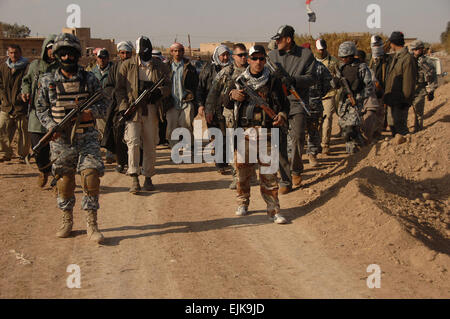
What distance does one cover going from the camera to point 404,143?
29.1 feet

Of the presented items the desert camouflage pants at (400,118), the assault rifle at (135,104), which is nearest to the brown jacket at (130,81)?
the assault rifle at (135,104)

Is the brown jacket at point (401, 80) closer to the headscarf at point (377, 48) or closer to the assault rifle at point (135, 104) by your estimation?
the headscarf at point (377, 48)

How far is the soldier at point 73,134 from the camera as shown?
19.9 feet

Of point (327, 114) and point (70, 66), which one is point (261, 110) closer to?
point (70, 66)

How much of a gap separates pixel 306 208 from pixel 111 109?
3.69 metres

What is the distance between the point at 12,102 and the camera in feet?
33.4

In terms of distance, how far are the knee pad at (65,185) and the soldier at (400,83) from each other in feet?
22.5

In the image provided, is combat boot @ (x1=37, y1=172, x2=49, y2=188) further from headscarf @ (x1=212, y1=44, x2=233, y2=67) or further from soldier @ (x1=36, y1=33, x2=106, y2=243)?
headscarf @ (x1=212, y1=44, x2=233, y2=67)

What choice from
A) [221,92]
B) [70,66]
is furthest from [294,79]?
[70,66]

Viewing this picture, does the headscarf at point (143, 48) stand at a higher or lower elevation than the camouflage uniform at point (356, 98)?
higher

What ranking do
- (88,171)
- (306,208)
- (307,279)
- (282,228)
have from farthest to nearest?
(306,208)
(282,228)
(88,171)
(307,279)
